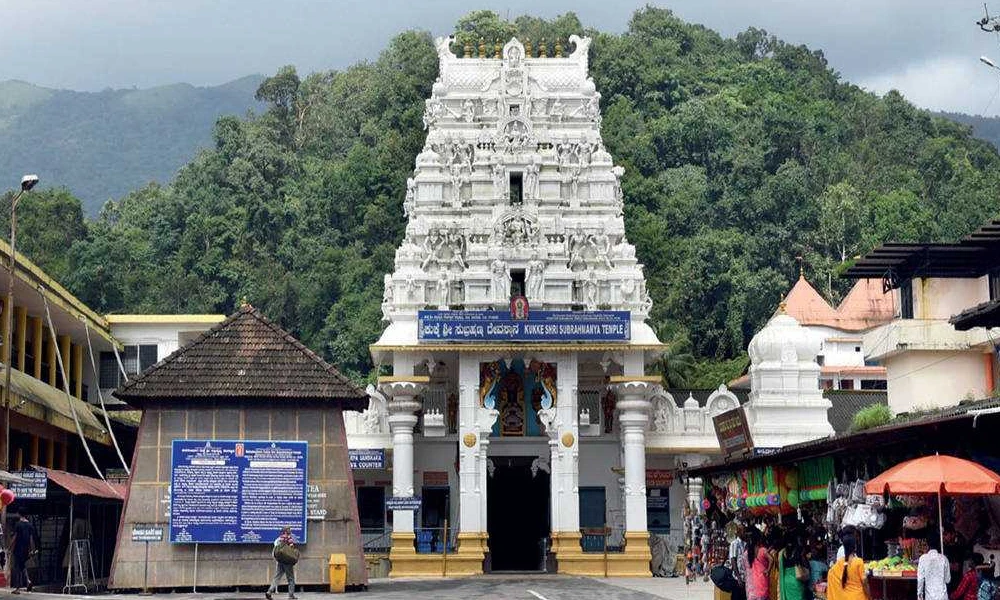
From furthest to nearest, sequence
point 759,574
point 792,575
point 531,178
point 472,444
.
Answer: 1. point 531,178
2. point 472,444
3. point 759,574
4. point 792,575

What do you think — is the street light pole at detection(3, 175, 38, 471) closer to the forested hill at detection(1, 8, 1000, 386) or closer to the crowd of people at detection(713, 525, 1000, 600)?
the crowd of people at detection(713, 525, 1000, 600)

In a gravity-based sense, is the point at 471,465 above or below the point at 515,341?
below

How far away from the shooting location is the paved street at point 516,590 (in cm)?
3662

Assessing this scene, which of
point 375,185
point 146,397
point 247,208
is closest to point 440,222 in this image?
point 146,397

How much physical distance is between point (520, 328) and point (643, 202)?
40.4 metres

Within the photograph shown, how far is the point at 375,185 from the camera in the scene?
307 ft

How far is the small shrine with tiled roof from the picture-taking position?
125 feet

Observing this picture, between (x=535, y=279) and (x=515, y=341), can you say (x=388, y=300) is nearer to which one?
(x=535, y=279)

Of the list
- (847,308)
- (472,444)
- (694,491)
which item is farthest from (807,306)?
(472,444)

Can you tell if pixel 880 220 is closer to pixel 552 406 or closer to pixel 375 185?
pixel 375 185

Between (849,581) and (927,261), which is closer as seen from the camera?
(849,581)

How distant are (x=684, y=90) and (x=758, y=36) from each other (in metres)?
27.9

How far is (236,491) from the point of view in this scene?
38531 mm

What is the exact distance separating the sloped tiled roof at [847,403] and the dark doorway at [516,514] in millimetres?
11007
